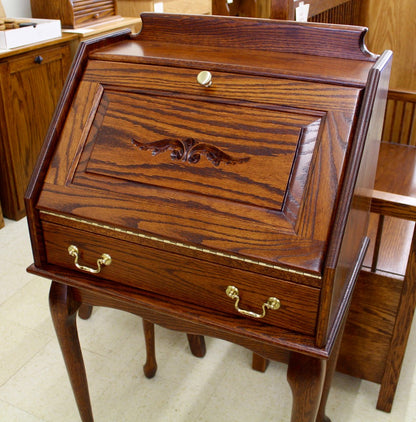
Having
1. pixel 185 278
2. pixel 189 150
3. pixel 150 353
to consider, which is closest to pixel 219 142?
pixel 189 150

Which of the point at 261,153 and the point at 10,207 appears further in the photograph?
the point at 10,207

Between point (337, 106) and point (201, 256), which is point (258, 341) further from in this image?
point (337, 106)

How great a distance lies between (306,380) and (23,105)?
2.37m

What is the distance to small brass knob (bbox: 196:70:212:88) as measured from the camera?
43.5 inches

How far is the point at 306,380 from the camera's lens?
42.4 inches

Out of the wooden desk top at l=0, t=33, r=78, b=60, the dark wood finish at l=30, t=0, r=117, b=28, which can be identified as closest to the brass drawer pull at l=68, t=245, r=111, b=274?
the wooden desk top at l=0, t=33, r=78, b=60

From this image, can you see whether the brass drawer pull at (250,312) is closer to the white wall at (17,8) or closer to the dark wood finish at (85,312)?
the dark wood finish at (85,312)

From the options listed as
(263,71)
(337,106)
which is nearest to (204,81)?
(263,71)

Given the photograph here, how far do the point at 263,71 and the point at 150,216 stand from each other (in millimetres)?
397

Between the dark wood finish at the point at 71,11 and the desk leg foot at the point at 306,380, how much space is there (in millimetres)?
2744

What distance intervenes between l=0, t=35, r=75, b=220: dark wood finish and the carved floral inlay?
1855 millimetres

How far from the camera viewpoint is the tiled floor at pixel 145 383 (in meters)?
1.76

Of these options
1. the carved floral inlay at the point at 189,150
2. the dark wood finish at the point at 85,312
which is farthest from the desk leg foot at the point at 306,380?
the dark wood finish at the point at 85,312

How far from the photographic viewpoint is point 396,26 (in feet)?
10.1
